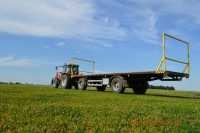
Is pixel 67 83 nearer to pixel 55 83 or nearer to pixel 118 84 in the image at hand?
pixel 55 83

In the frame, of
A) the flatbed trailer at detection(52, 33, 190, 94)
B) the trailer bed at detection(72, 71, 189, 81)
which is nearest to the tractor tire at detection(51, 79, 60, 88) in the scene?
the flatbed trailer at detection(52, 33, 190, 94)

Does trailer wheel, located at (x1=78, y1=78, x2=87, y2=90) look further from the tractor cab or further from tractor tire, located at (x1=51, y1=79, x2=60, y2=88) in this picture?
tractor tire, located at (x1=51, y1=79, x2=60, y2=88)

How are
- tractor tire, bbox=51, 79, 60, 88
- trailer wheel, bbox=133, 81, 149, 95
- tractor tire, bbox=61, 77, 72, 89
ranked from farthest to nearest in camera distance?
tractor tire, bbox=51, 79, 60, 88
tractor tire, bbox=61, 77, 72, 89
trailer wheel, bbox=133, 81, 149, 95

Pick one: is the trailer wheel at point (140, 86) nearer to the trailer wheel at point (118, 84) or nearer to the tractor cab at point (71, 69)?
the trailer wheel at point (118, 84)

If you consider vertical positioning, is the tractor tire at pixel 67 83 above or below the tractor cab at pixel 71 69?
below

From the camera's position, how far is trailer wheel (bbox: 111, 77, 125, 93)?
25828 mm

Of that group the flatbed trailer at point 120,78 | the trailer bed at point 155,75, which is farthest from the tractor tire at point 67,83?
the trailer bed at point 155,75

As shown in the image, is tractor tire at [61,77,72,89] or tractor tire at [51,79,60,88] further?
tractor tire at [51,79,60,88]

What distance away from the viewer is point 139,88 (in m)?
27.6

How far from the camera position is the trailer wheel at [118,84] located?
25.8 metres

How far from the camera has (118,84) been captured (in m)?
26.3

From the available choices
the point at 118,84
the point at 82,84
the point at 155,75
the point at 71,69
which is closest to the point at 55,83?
the point at 71,69

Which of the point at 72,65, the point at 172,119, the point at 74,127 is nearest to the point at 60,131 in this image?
the point at 74,127

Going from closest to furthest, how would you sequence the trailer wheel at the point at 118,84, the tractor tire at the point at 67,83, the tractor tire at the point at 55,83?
the trailer wheel at the point at 118,84, the tractor tire at the point at 67,83, the tractor tire at the point at 55,83
